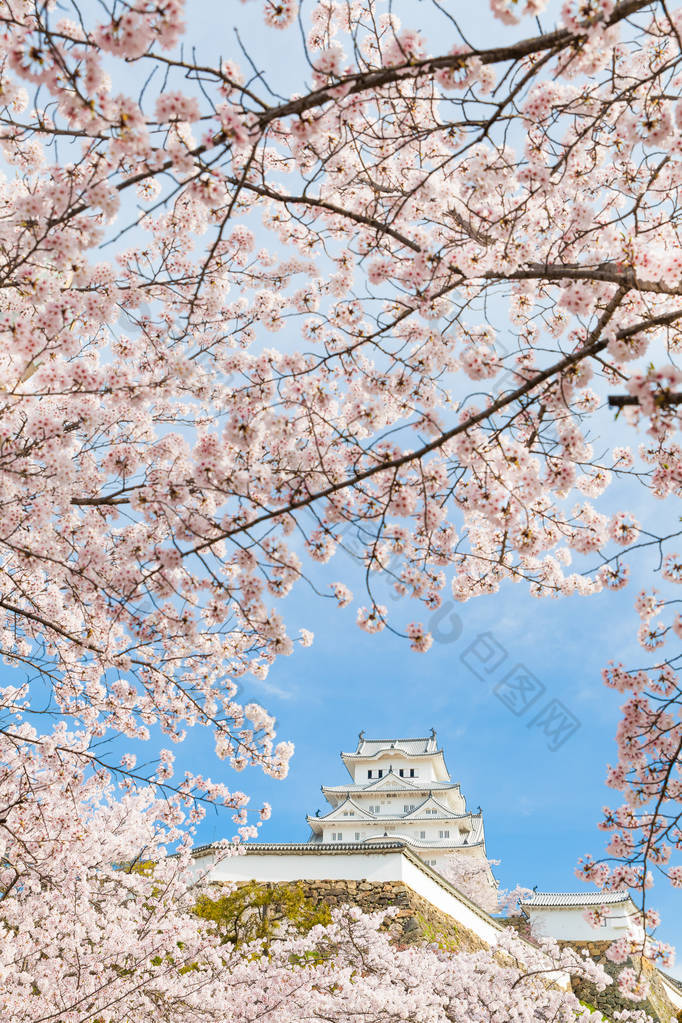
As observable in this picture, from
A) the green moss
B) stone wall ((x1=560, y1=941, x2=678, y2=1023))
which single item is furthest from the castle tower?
the green moss

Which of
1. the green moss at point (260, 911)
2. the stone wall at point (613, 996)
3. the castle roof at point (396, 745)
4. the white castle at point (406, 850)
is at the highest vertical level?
the castle roof at point (396, 745)

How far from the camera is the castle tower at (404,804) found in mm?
27145

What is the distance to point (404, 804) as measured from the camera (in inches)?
1196

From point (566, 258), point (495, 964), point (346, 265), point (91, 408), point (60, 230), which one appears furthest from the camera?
point (495, 964)

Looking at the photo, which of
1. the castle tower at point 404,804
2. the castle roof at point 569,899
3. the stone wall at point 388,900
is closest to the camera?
the stone wall at point 388,900

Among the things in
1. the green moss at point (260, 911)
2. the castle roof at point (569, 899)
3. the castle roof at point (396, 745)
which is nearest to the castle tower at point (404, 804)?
the castle roof at point (396, 745)

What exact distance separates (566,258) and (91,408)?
321 cm

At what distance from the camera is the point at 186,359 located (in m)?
4.45

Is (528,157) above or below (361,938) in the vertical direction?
above

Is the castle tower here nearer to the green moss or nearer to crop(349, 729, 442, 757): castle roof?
crop(349, 729, 442, 757): castle roof

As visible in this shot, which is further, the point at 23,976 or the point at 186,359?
the point at 23,976

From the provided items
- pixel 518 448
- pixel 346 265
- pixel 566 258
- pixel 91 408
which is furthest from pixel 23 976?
pixel 566 258

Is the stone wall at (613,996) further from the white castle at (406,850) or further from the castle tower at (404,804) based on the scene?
the castle tower at (404,804)

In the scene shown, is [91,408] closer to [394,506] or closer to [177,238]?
[394,506]
